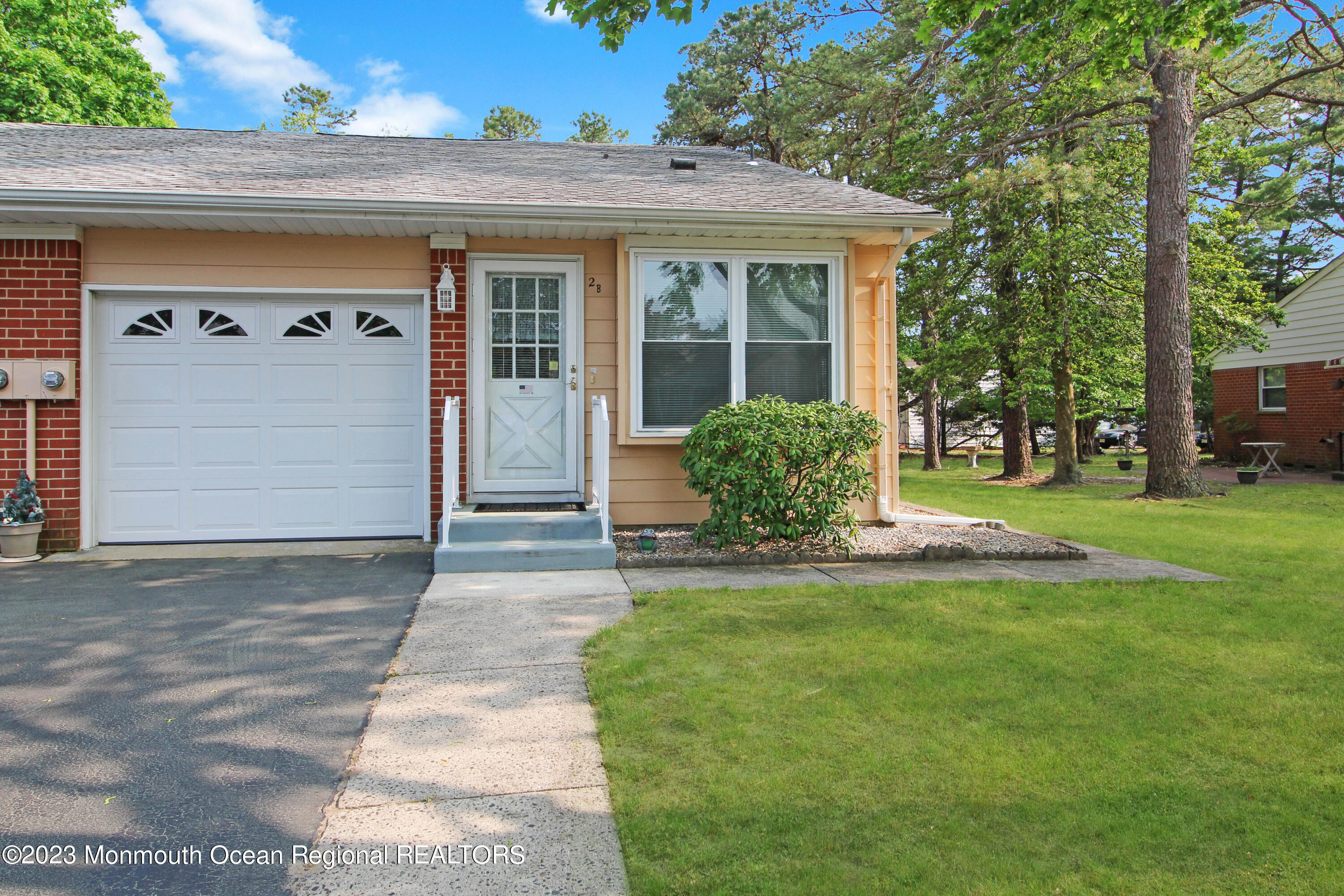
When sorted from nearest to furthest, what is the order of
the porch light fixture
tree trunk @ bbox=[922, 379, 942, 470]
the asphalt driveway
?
the asphalt driveway
the porch light fixture
tree trunk @ bbox=[922, 379, 942, 470]

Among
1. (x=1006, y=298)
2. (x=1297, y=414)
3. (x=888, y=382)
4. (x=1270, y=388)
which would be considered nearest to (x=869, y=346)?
(x=888, y=382)

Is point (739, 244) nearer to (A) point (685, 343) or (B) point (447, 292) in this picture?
(A) point (685, 343)

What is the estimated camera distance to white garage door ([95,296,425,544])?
21.3 ft

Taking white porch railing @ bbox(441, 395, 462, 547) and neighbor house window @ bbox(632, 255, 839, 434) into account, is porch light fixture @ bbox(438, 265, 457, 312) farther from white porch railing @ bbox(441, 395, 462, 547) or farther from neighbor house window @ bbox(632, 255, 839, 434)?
neighbor house window @ bbox(632, 255, 839, 434)

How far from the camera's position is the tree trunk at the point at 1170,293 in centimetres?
1061

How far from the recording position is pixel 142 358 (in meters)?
6.49

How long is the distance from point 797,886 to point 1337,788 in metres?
1.77

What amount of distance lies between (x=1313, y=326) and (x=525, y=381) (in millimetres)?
16482

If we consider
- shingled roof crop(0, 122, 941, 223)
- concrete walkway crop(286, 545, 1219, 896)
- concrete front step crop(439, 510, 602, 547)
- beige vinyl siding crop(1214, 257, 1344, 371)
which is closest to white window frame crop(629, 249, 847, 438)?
shingled roof crop(0, 122, 941, 223)

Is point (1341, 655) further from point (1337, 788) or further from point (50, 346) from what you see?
point (50, 346)

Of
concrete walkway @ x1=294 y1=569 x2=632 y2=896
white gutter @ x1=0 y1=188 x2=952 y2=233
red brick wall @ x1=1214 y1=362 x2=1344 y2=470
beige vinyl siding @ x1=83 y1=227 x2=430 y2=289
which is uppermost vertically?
white gutter @ x1=0 y1=188 x2=952 y2=233

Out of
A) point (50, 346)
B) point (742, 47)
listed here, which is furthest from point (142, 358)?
point (742, 47)

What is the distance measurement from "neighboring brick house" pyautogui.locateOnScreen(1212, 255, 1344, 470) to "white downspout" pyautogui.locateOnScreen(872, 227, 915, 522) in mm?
11172

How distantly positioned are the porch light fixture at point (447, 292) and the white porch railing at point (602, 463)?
1.40 metres
